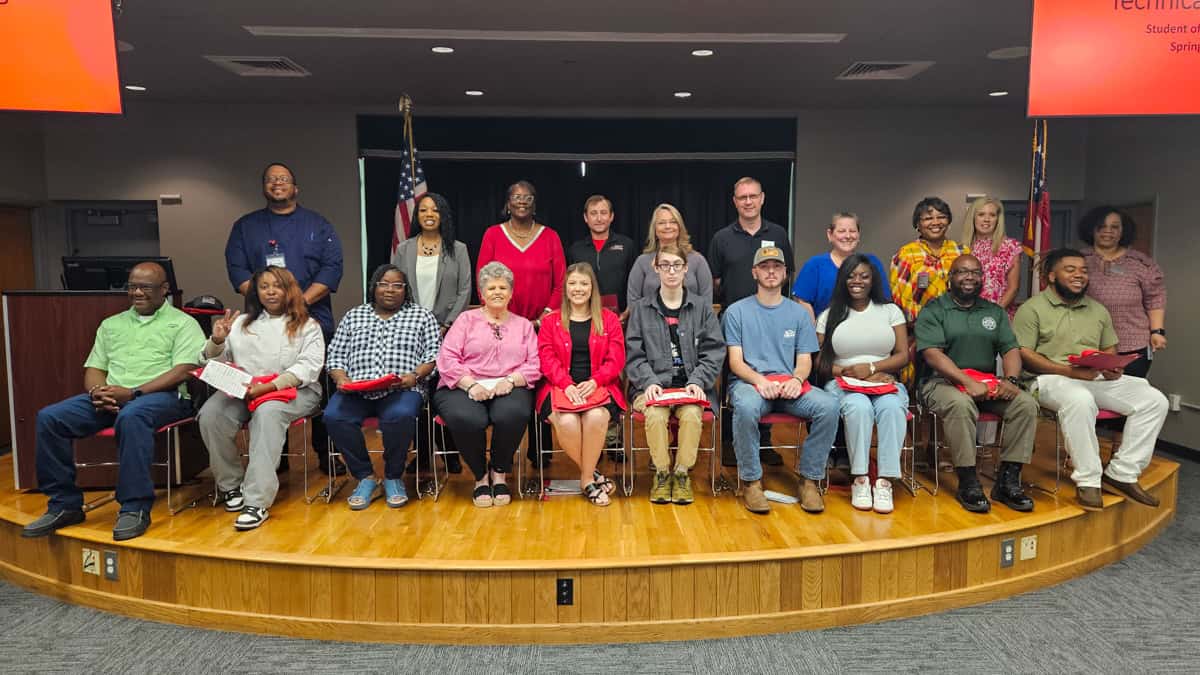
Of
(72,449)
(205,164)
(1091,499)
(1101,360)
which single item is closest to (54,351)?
(72,449)

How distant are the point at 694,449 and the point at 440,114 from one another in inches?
189

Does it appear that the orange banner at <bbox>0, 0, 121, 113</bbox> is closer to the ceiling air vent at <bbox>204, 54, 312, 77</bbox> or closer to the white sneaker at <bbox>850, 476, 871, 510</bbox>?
the ceiling air vent at <bbox>204, 54, 312, 77</bbox>

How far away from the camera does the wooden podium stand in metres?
3.69

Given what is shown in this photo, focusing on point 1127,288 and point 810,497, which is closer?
point 810,497

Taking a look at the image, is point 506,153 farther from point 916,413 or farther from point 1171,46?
point 1171,46

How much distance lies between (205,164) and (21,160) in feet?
4.78

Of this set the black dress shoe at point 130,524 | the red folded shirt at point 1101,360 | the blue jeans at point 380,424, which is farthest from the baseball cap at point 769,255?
the black dress shoe at point 130,524

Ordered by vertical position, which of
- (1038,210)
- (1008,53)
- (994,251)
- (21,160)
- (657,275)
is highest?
(1008,53)

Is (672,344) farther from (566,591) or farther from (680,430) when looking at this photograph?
(566,591)

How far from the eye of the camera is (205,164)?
682cm

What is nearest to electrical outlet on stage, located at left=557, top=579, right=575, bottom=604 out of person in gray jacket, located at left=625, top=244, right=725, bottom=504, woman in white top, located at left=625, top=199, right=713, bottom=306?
person in gray jacket, located at left=625, top=244, right=725, bottom=504

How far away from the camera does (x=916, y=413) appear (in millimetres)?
4039

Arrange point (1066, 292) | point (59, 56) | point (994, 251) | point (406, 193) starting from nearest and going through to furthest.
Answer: point (59, 56)
point (1066, 292)
point (994, 251)
point (406, 193)

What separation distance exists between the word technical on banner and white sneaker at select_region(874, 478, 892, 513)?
1750 mm
